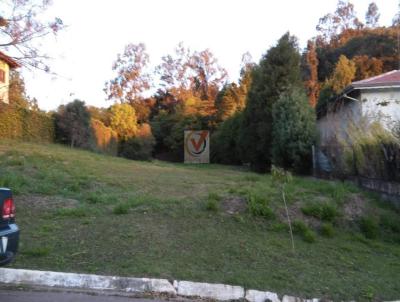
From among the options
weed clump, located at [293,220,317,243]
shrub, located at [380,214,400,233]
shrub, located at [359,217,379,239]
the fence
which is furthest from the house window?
shrub, located at [380,214,400,233]

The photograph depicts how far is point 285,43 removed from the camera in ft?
77.0

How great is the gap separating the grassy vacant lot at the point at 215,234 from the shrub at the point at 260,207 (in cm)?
2

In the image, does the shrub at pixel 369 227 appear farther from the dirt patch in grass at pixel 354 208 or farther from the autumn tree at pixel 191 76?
the autumn tree at pixel 191 76

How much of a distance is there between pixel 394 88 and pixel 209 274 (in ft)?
52.4

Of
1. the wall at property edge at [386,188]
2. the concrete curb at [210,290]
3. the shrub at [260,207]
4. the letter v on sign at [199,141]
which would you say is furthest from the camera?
the letter v on sign at [199,141]

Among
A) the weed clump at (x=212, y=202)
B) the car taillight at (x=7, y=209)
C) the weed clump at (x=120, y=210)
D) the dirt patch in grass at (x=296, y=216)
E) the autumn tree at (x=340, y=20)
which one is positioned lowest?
the dirt patch in grass at (x=296, y=216)

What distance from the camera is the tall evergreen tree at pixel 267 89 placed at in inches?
919

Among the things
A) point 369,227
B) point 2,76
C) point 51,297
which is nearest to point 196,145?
point 2,76

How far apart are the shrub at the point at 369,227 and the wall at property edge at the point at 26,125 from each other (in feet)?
55.3

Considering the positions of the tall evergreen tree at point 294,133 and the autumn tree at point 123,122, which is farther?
the autumn tree at point 123,122

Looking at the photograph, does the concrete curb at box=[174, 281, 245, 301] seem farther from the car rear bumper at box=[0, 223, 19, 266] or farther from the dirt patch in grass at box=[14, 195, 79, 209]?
the dirt patch in grass at box=[14, 195, 79, 209]

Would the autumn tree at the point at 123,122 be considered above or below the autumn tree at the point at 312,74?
below

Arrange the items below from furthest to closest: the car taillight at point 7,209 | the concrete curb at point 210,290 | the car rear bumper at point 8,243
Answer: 1. the concrete curb at point 210,290
2. the car taillight at point 7,209
3. the car rear bumper at point 8,243

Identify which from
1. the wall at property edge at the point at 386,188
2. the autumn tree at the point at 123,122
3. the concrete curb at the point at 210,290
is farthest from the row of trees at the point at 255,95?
the concrete curb at the point at 210,290
